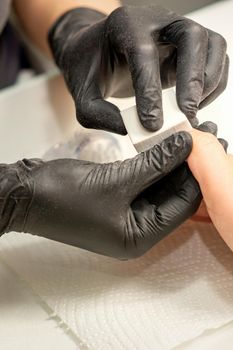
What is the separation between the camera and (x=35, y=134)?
3.31ft

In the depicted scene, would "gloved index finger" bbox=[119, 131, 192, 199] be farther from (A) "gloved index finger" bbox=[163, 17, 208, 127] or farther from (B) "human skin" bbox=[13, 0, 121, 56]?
(B) "human skin" bbox=[13, 0, 121, 56]

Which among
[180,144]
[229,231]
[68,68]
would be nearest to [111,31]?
[68,68]

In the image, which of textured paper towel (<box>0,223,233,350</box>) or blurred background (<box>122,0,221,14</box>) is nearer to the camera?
textured paper towel (<box>0,223,233,350</box>)

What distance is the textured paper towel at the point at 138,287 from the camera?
0.66m

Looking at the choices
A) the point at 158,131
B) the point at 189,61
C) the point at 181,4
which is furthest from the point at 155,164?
the point at 181,4

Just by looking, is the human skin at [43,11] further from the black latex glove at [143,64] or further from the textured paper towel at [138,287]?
the textured paper towel at [138,287]

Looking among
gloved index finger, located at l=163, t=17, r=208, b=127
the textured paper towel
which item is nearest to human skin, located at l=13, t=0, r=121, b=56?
gloved index finger, located at l=163, t=17, r=208, b=127

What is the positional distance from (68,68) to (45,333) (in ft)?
1.40

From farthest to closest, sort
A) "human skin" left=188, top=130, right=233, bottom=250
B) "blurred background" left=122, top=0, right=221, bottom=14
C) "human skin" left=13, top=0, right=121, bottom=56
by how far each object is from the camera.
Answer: "blurred background" left=122, top=0, right=221, bottom=14 → "human skin" left=13, top=0, right=121, bottom=56 → "human skin" left=188, top=130, right=233, bottom=250

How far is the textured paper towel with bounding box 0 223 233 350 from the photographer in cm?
66

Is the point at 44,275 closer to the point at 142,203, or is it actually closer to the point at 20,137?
the point at 142,203

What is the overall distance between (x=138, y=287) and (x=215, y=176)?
0.18m

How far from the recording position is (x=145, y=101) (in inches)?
27.5

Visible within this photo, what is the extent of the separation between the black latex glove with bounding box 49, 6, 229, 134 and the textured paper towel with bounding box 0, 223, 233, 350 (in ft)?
0.58
